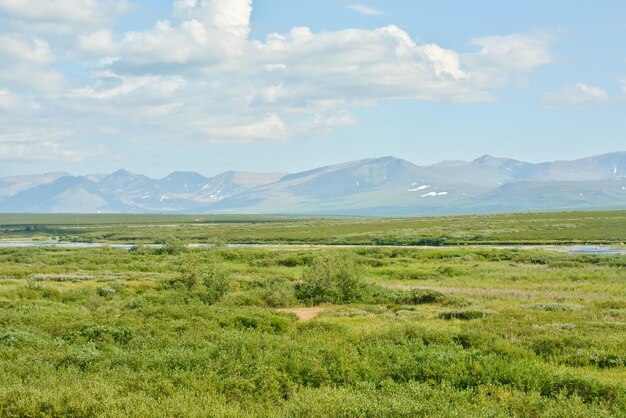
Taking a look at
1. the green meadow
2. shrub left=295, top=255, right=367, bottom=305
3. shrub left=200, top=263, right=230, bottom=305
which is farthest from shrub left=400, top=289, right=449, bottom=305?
shrub left=200, top=263, right=230, bottom=305

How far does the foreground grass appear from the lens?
13281mm

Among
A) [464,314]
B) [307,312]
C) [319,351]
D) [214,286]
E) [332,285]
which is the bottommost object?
[307,312]

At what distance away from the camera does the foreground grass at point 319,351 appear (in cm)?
1328

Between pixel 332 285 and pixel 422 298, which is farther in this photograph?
pixel 332 285

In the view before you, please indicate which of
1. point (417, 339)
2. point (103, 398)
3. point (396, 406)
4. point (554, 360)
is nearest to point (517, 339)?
point (554, 360)

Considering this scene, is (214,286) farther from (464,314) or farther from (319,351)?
(319,351)

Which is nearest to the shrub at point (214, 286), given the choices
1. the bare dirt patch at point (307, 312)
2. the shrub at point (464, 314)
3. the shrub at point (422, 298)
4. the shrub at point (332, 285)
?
the bare dirt patch at point (307, 312)

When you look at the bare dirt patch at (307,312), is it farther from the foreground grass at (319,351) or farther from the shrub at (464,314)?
A: the shrub at (464,314)

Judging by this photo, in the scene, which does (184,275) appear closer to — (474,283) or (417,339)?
(474,283)

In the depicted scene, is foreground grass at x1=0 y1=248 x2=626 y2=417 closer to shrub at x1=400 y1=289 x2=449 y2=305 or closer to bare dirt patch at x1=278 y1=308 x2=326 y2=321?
shrub at x1=400 y1=289 x2=449 y2=305

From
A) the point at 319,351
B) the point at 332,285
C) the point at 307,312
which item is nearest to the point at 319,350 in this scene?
the point at 319,351

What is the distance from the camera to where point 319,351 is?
17.7 metres

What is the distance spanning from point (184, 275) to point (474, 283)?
21.3m

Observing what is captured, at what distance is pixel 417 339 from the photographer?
2027cm
